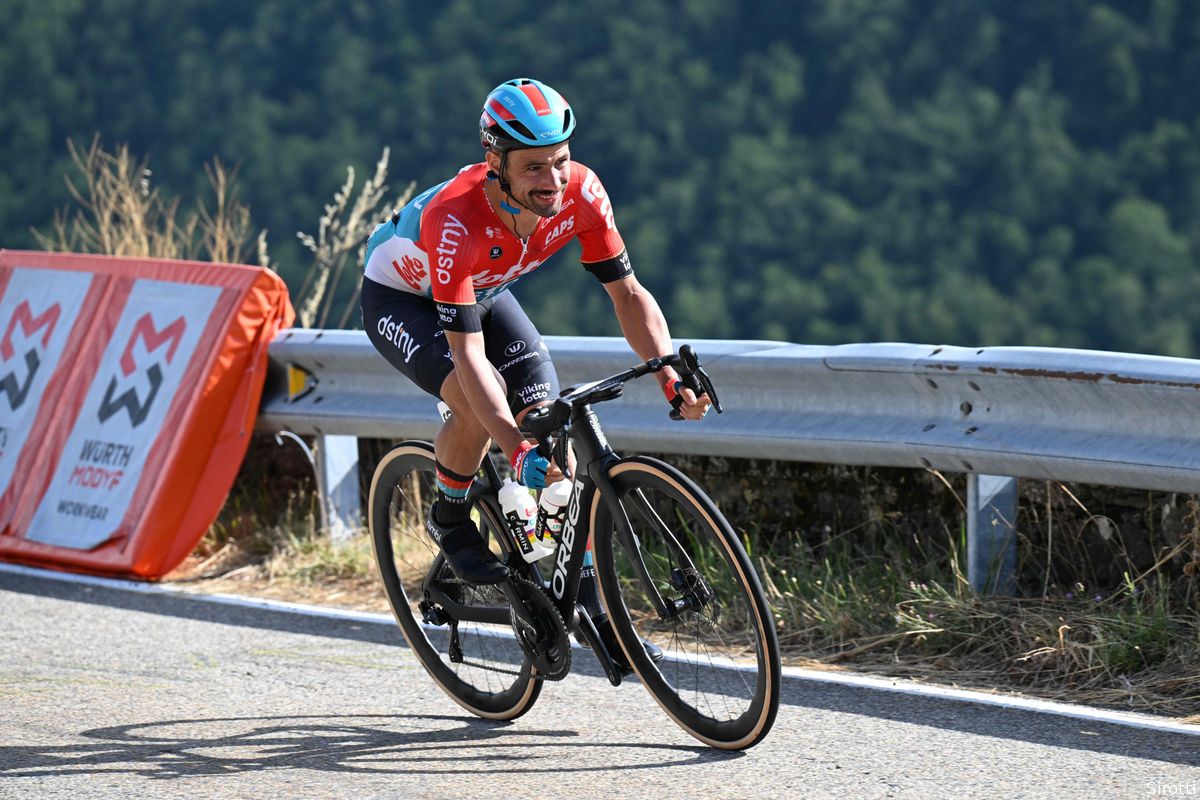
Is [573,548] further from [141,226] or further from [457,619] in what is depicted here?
[141,226]

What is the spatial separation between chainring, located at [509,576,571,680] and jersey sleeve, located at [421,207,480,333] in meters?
0.80

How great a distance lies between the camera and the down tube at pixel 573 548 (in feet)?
15.6

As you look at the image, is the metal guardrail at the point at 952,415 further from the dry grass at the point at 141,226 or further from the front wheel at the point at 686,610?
the dry grass at the point at 141,226

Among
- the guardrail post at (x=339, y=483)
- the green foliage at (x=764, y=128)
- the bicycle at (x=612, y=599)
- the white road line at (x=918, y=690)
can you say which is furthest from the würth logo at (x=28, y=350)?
the green foliage at (x=764, y=128)

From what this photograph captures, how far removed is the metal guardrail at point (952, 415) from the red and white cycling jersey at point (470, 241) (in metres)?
1.50

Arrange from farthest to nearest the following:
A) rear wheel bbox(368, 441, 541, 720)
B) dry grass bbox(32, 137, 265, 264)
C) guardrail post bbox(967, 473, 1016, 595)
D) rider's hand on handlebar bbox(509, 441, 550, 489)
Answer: dry grass bbox(32, 137, 265, 264), guardrail post bbox(967, 473, 1016, 595), rear wheel bbox(368, 441, 541, 720), rider's hand on handlebar bbox(509, 441, 550, 489)

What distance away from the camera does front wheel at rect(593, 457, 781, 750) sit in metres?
4.48

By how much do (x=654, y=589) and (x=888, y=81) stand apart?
69803 millimetres

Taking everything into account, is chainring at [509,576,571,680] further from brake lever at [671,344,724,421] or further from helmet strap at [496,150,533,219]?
helmet strap at [496,150,533,219]

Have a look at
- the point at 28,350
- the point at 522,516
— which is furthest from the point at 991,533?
the point at 28,350

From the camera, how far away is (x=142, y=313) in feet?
26.3

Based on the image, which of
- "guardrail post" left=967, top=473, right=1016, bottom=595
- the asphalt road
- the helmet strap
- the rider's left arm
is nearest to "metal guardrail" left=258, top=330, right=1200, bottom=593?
"guardrail post" left=967, top=473, right=1016, bottom=595

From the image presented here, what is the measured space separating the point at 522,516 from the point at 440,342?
562 millimetres

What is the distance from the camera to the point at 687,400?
461 centimetres
